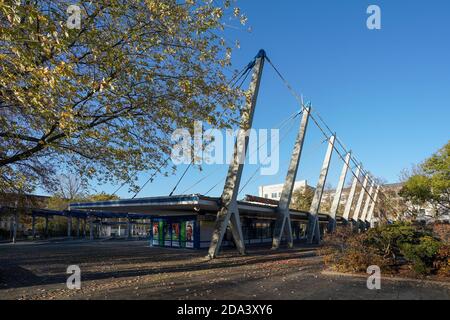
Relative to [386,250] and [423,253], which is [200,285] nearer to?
[386,250]

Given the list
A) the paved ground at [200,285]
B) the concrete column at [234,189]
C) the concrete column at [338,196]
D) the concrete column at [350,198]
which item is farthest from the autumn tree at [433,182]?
the paved ground at [200,285]

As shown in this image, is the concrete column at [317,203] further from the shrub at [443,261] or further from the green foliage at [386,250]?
the shrub at [443,261]

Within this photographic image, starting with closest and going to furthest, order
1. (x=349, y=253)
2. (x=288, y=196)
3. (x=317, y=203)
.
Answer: (x=349, y=253)
(x=288, y=196)
(x=317, y=203)

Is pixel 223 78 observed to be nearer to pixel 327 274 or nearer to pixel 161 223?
pixel 327 274

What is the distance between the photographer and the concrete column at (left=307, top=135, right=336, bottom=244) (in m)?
40.6

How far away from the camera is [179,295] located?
32.3 feet

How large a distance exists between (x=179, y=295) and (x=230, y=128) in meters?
6.09

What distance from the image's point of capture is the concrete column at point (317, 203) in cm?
4062

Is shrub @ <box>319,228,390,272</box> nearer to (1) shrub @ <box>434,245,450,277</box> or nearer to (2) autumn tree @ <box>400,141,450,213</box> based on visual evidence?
(1) shrub @ <box>434,245,450,277</box>

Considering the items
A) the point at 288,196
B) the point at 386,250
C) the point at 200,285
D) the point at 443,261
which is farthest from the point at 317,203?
the point at 200,285

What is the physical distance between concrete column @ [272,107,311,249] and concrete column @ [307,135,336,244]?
7531 millimetres

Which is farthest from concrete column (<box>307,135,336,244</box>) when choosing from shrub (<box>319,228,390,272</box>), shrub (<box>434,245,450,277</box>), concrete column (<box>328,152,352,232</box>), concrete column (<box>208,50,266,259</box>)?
shrub (<box>434,245,450,277</box>)

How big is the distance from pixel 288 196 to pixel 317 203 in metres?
10.0

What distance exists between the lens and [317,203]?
4203 centimetres
